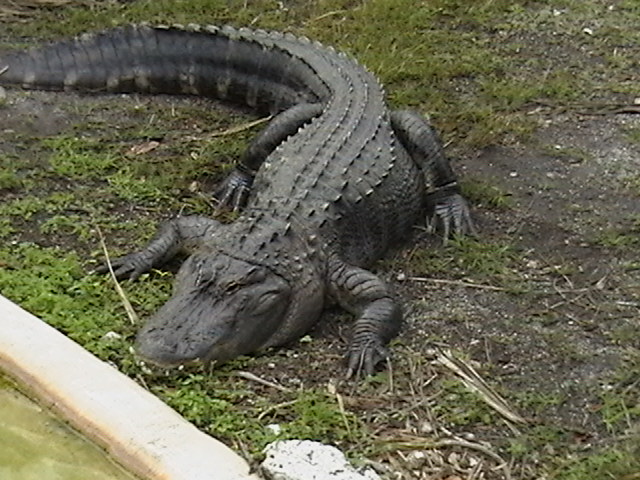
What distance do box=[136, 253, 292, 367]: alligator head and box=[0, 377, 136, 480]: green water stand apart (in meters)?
0.44

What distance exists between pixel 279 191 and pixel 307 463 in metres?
1.59

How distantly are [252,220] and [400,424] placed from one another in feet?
3.56

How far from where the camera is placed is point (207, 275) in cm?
397

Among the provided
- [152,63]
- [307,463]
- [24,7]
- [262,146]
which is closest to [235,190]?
[262,146]

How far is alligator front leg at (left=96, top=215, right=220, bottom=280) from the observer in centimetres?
440

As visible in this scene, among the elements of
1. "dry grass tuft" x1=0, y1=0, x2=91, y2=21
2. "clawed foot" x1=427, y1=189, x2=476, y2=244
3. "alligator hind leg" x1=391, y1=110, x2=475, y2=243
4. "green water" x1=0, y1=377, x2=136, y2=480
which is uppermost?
"green water" x1=0, y1=377, x2=136, y2=480

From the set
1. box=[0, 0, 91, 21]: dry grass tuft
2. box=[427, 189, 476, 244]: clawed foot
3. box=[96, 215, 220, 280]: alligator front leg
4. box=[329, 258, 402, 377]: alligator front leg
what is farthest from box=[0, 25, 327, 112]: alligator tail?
box=[329, 258, 402, 377]: alligator front leg

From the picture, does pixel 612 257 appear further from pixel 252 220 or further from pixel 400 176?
pixel 252 220

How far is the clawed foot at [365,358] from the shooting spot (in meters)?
3.87

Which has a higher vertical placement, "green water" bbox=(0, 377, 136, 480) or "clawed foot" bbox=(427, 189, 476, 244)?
"green water" bbox=(0, 377, 136, 480)

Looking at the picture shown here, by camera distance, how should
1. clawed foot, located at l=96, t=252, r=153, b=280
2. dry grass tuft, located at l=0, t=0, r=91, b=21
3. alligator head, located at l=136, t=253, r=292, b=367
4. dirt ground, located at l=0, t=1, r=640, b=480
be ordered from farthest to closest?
dry grass tuft, located at l=0, t=0, r=91, b=21 < clawed foot, located at l=96, t=252, r=153, b=280 < alligator head, located at l=136, t=253, r=292, b=367 < dirt ground, located at l=0, t=1, r=640, b=480

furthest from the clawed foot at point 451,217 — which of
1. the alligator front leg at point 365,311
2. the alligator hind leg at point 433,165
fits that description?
the alligator front leg at point 365,311

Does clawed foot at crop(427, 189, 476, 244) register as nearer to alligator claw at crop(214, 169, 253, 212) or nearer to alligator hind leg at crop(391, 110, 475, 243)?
alligator hind leg at crop(391, 110, 475, 243)

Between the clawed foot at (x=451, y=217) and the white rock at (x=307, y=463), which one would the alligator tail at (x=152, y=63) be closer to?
the clawed foot at (x=451, y=217)
